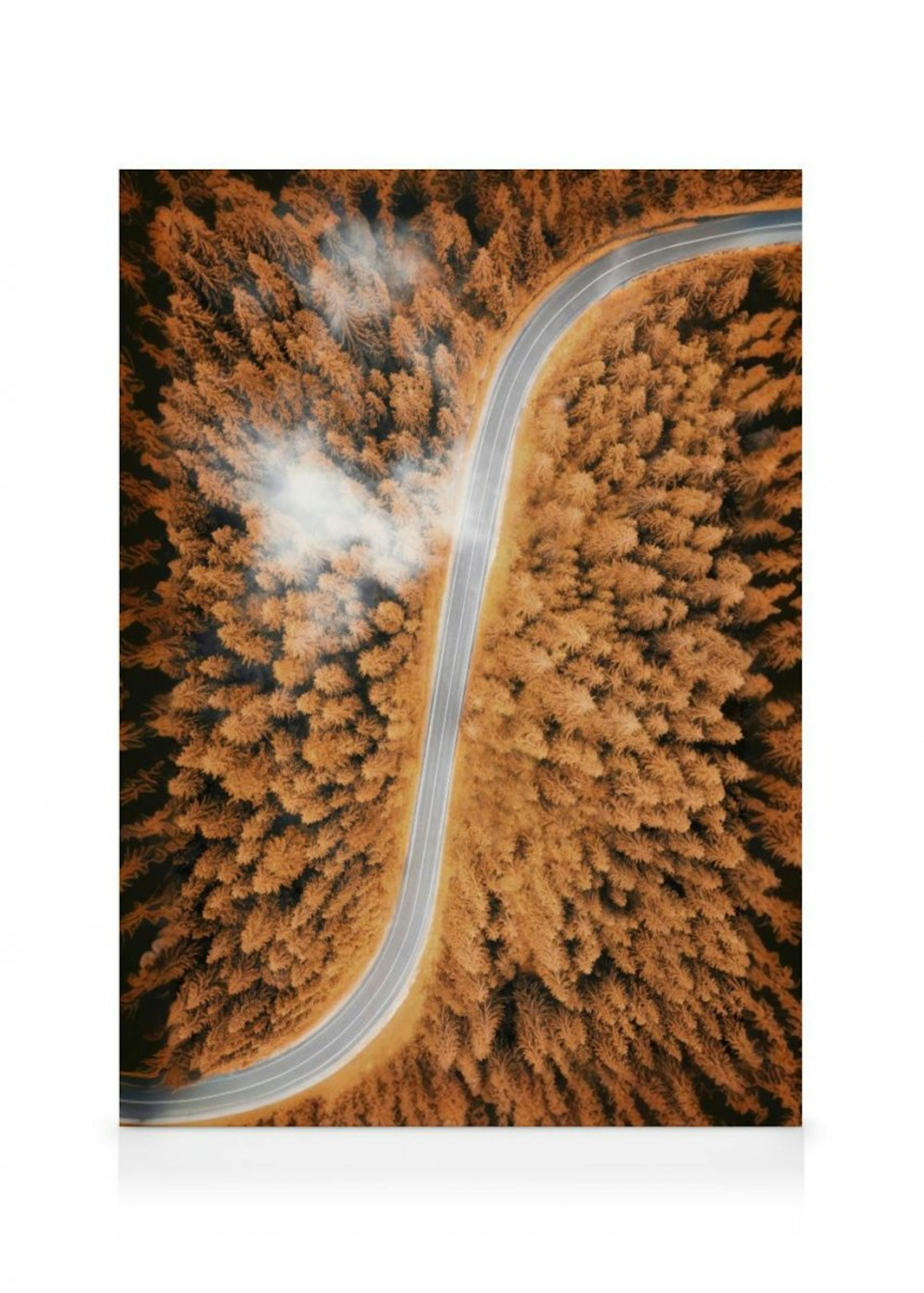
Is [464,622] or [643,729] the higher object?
[464,622]
